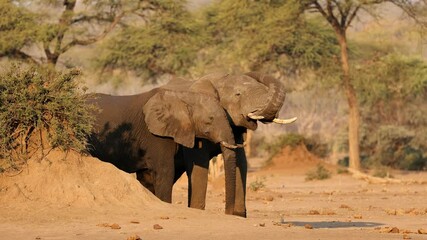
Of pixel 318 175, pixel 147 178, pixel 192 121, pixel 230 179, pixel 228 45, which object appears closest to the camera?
pixel 230 179

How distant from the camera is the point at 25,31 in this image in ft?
129

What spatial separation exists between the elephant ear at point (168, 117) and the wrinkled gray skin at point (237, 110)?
0.28 metres

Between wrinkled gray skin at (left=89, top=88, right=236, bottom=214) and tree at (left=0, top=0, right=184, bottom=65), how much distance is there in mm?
22482

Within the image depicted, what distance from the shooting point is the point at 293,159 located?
3972 centimetres

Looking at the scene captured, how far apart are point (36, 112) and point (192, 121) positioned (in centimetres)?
348

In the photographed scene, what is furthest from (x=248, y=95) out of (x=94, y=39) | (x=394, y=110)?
(x=394, y=110)

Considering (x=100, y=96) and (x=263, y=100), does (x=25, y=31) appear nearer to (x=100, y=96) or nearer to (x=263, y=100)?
(x=100, y=96)

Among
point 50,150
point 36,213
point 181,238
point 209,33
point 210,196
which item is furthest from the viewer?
point 209,33

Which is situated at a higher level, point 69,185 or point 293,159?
point 293,159

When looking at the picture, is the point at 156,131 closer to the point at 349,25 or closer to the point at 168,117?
the point at 168,117

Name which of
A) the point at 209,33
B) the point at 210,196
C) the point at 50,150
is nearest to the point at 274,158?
the point at 209,33

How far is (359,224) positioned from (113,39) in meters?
30.1

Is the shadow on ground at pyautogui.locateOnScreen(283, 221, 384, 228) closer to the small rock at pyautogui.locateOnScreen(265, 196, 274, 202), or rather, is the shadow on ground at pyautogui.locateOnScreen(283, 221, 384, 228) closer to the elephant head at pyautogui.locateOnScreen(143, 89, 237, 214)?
the elephant head at pyautogui.locateOnScreen(143, 89, 237, 214)

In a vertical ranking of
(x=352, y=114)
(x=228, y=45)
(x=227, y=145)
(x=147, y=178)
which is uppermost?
(x=228, y=45)
